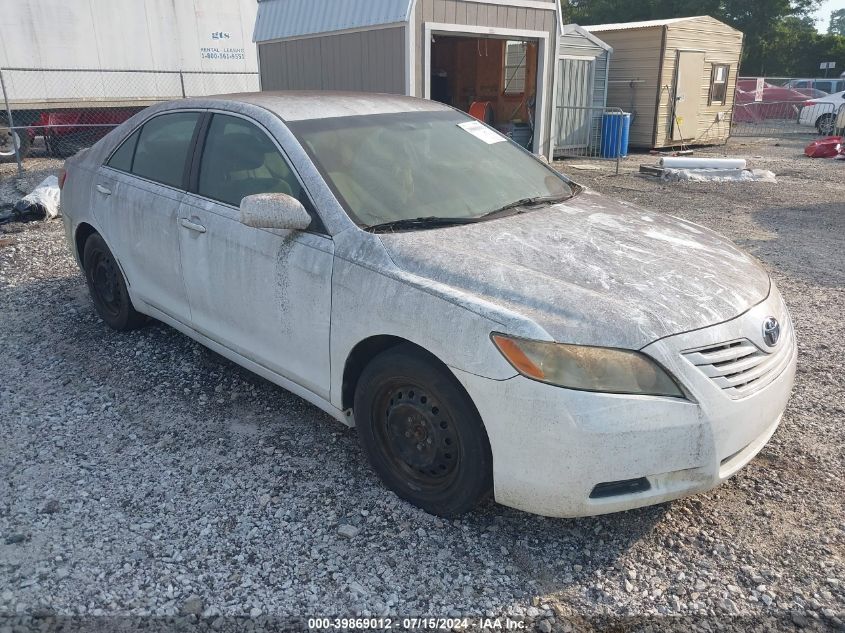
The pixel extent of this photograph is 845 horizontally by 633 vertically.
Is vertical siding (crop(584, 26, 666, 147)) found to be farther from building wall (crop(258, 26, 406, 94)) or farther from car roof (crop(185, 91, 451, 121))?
car roof (crop(185, 91, 451, 121))

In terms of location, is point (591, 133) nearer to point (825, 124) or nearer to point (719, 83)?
point (719, 83)

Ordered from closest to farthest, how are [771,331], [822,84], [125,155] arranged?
[771,331] → [125,155] → [822,84]

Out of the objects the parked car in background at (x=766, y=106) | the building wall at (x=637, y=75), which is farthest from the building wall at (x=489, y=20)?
the parked car in background at (x=766, y=106)

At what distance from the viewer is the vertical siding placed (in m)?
16.4

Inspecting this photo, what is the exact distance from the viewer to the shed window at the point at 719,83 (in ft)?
59.3

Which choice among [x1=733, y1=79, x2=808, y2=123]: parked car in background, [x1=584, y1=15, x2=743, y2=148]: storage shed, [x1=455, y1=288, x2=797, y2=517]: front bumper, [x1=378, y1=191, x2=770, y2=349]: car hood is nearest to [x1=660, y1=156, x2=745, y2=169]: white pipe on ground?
[x1=584, y1=15, x2=743, y2=148]: storage shed

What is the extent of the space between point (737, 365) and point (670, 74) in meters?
16.2

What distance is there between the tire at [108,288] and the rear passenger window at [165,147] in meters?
0.71

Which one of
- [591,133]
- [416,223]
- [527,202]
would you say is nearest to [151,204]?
[416,223]

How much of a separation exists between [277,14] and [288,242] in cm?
1196

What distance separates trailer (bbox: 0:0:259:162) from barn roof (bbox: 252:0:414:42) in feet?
5.61

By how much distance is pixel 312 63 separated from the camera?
12.7 metres

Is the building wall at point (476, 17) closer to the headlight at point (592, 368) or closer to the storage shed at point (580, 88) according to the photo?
the storage shed at point (580, 88)

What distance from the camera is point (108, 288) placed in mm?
4867
